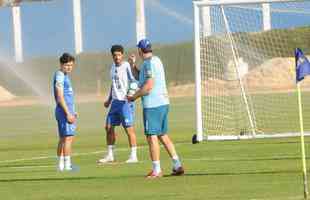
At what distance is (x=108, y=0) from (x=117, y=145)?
211 feet

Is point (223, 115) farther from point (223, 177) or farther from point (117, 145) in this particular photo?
point (223, 177)

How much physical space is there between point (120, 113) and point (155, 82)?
422 centimetres

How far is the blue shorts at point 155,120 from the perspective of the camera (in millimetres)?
18234

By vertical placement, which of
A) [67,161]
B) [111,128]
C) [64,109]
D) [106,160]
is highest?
[64,109]

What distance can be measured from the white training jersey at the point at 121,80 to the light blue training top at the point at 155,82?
13.0 feet

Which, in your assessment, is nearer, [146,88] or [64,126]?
[146,88]

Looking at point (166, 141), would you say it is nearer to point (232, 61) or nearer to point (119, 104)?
point (119, 104)

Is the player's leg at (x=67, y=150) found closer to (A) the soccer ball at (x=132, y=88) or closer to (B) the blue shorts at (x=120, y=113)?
(A) the soccer ball at (x=132, y=88)

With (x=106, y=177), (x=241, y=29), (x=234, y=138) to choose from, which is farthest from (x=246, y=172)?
(x=241, y=29)

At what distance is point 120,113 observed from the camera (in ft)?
73.9

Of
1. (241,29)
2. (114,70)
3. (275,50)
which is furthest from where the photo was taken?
(275,50)

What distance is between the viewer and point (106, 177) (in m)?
18.9

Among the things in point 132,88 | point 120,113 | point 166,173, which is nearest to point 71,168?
point 132,88

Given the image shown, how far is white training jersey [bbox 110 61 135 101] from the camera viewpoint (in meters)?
22.4
